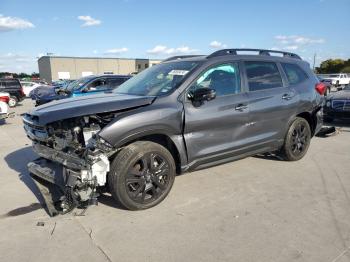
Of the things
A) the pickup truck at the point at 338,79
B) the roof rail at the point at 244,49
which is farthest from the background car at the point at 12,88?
the pickup truck at the point at 338,79

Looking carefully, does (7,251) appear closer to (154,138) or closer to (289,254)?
(154,138)

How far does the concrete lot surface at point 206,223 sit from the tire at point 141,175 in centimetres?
17

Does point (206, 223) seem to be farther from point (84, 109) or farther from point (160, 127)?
point (84, 109)

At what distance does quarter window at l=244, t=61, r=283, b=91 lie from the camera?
5.16m

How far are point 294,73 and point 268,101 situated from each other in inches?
44.7

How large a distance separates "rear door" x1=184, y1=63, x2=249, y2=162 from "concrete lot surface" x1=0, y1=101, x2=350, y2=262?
635mm

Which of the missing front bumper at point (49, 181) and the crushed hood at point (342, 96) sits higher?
the crushed hood at point (342, 96)

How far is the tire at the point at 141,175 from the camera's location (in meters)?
3.85

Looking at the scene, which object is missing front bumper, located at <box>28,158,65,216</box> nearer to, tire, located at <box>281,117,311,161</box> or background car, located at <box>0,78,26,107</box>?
tire, located at <box>281,117,311,161</box>

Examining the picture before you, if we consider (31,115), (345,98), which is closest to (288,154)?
(31,115)

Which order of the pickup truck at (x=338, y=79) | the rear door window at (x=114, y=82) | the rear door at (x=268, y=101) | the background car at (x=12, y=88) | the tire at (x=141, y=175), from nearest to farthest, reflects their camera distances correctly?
the tire at (x=141, y=175) < the rear door at (x=268, y=101) < the rear door window at (x=114, y=82) < the background car at (x=12, y=88) < the pickup truck at (x=338, y=79)

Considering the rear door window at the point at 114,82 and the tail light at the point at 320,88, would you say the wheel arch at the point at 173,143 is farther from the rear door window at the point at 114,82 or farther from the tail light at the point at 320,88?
the rear door window at the point at 114,82

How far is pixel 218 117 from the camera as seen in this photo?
459 centimetres

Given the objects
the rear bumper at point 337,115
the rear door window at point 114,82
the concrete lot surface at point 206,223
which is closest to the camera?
the concrete lot surface at point 206,223
